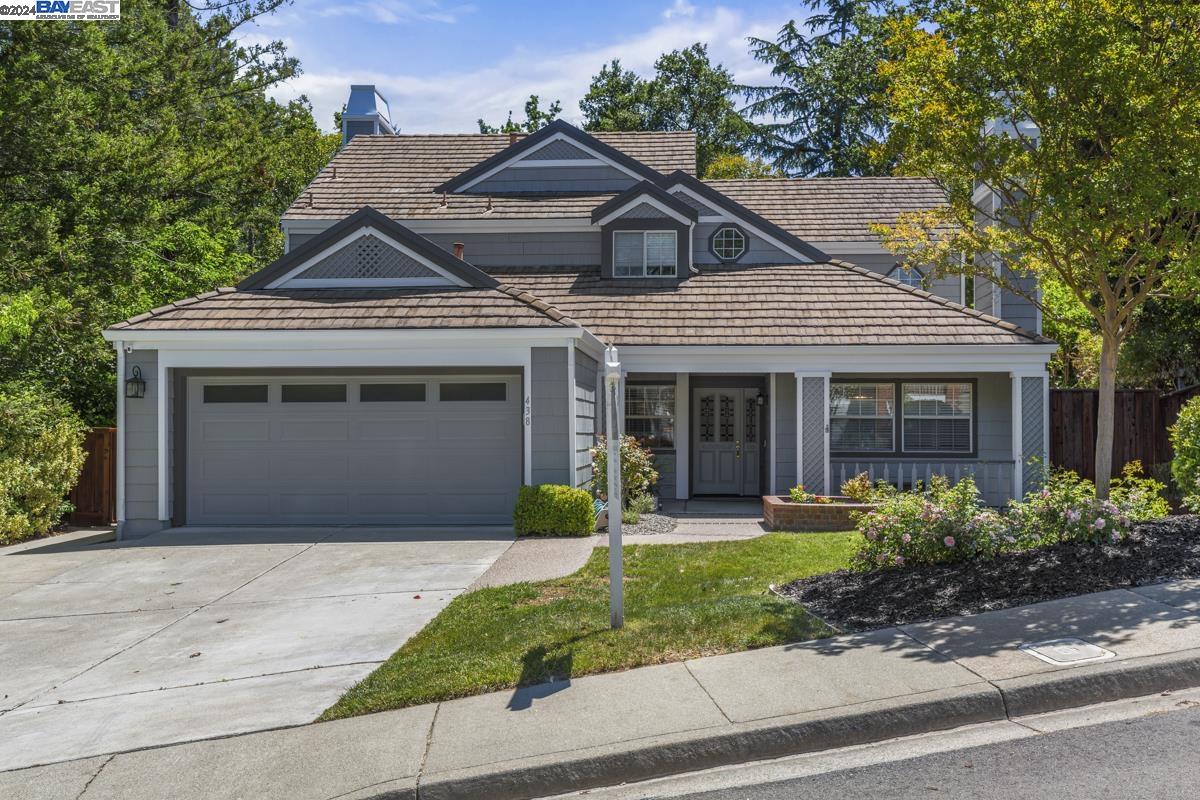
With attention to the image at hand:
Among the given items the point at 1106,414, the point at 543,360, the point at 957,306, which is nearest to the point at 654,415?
the point at 543,360

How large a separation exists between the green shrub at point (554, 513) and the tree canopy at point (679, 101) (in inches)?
1167

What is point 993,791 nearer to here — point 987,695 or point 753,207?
point 987,695

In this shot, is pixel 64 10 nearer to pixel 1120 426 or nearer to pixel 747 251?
pixel 747 251

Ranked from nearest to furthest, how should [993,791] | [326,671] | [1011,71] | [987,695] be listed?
[993,791], [987,695], [326,671], [1011,71]

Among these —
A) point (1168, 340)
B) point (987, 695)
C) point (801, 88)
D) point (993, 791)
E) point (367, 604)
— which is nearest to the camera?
point (993, 791)

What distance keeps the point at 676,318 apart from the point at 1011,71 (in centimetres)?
772

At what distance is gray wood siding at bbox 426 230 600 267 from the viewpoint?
1980 cm

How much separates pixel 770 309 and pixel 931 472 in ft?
13.0

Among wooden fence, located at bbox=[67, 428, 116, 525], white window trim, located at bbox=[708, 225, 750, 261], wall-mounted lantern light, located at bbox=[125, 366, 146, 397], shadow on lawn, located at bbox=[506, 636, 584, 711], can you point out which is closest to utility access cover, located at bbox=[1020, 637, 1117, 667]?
shadow on lawn, located at bbox=[506, 636, 584, 711]

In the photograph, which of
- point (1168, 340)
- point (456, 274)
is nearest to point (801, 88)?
point (1168, 340)

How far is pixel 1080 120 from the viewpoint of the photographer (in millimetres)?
10273

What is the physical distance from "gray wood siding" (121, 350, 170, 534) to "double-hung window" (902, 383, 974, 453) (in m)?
12.3

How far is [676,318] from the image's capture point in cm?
1731

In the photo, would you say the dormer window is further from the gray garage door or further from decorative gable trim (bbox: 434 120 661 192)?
the gray garage door
